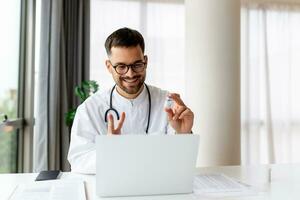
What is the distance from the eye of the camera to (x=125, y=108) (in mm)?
1685

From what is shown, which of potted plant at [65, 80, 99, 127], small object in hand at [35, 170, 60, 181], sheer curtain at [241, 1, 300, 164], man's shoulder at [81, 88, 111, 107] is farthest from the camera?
sheer curtain at [241, 1, 300, 164]

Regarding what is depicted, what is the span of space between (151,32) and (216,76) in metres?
1.37

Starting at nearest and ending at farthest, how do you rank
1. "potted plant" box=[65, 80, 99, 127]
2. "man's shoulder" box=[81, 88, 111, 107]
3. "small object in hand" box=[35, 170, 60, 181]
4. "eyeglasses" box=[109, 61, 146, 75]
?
1. "small object in hand" box=[35, 170, 60, 181]
2. "eyeglasses" box=[109, 61, 146, 75]
3. "man's shoulder" box=[81, 88, 111, 107]
4. "potted plant" box=[65, 80, 99, 127]

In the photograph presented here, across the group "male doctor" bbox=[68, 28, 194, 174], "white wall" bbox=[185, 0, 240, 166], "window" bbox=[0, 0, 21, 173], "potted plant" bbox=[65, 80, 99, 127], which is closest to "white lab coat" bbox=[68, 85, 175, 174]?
"male doctor" bbox=[68, 28, 194, 174]

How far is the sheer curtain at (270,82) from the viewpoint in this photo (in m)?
3.92

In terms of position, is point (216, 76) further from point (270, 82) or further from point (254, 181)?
point (270, 82)

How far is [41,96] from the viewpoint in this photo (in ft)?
9.64

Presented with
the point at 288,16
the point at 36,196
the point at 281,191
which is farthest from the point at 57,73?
the point at 288,16

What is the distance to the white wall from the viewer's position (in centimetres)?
259

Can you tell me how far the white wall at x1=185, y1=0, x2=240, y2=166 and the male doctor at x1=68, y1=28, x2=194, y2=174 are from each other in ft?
Answer: 3.11

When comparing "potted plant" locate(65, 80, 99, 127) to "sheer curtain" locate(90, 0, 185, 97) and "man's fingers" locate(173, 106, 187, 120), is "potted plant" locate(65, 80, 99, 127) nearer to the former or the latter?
"sheer curtain" locate(90, 0, 185, 97)

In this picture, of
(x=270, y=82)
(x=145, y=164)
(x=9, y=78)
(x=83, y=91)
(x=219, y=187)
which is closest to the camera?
(x=145, y=164)

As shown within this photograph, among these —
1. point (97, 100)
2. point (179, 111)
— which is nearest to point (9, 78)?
point (97, 100)

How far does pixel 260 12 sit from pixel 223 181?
332 cm
